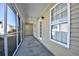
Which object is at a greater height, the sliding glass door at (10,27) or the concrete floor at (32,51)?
the sliding glass door at (10,27)

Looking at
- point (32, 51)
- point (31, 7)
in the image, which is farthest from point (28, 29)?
point (32, 51)

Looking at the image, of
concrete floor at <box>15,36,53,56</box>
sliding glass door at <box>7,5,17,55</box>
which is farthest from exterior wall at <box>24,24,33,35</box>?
sliding glass door at <box>7,5,17,55</box>

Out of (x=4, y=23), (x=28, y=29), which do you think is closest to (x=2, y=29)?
(x=4, y=23)

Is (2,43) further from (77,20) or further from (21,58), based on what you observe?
(77,20)

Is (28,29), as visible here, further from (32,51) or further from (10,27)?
(10,27)

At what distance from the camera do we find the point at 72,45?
3.09 metres

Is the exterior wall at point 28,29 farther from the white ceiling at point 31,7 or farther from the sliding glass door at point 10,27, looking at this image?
the sliding glass door at point 10,27

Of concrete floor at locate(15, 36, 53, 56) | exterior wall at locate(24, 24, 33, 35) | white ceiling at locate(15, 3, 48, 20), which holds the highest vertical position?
white ceiling at locate(15, 3, 48, 20)

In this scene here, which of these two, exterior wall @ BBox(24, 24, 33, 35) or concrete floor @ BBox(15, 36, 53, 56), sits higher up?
exterior wall @ BBox(24, 24, 33, 35)

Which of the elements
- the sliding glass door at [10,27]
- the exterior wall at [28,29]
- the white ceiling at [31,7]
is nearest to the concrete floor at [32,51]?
the sliding glass door at [10,27]

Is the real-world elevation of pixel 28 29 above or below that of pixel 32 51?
above

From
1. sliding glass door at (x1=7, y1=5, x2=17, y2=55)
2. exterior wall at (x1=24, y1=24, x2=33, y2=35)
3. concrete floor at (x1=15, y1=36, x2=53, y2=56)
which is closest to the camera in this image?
sliding glass door at (x1=7, y1=5, x2=17, y2=55)

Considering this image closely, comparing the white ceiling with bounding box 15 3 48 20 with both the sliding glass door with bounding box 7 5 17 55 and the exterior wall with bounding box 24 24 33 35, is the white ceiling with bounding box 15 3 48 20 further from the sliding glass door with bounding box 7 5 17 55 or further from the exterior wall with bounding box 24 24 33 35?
the exterior wall with bounding box 24 24 33 35

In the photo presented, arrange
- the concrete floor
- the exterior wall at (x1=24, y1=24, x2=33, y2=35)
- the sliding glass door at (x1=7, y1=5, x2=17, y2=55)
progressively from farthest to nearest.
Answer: the exterior wall at (x1=24, y1=24, x2=33, y2=35), the concrete floor, the sliding glass door at (x1=7, y1=5, x2=17, y2=55)
